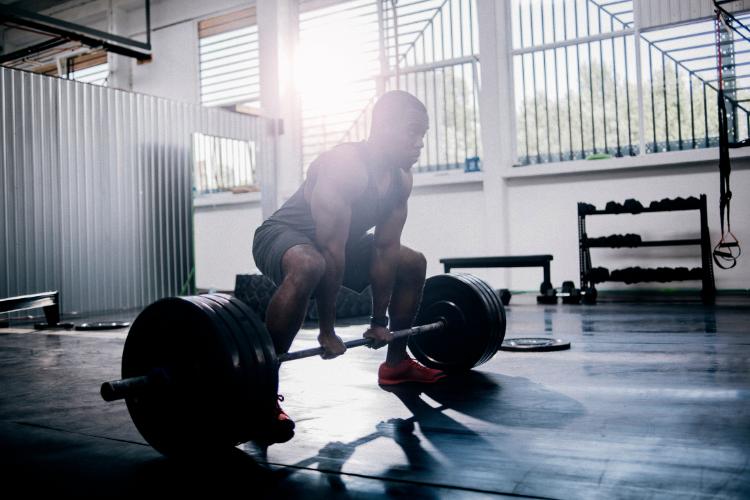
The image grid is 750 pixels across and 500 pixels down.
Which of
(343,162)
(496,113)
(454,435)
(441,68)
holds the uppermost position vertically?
(441,68)

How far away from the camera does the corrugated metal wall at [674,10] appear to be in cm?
480

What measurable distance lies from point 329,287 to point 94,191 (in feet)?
13.2

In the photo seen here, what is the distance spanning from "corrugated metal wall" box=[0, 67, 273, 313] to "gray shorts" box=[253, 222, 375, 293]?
3.50 m

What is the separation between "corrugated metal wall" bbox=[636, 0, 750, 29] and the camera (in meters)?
4.80

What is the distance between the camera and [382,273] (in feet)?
5.80

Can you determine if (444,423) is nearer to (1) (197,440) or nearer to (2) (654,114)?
(1) (197,440)

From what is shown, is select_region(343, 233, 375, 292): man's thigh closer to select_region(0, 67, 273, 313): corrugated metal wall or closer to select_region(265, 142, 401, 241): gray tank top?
select_region(265, 142, 401, 241): gray tank top

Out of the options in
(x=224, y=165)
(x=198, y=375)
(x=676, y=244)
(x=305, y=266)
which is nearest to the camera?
(x=198, y=375)

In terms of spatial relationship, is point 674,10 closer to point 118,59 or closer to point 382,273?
point 382,273

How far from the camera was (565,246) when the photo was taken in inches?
213

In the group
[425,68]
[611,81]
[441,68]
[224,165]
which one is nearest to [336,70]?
[425,68]

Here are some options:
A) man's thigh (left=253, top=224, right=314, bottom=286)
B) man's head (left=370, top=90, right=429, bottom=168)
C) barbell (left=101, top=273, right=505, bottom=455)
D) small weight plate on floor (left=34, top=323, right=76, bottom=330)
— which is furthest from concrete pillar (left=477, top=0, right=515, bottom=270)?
barbell (left=101, top=273, right=505, bottom=455)

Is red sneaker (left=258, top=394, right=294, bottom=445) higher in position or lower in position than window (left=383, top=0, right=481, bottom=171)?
lower

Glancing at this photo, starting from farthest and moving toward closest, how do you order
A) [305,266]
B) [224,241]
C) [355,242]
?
[224,241]
[355,242]
[305,266]
